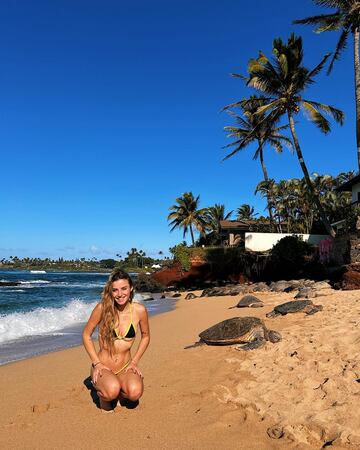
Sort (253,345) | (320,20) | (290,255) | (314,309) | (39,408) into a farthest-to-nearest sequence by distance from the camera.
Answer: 1. (290,255)
2. (320,20)
3. (314,309)
4. (253,345)
5. (39,408)

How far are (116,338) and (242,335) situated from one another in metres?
3.08

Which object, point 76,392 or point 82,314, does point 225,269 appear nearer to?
point 82,314

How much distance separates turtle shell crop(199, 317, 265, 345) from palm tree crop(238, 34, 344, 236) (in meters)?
15.3

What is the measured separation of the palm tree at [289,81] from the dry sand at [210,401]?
16.4 metres

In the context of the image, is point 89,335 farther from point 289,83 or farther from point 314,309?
point 289,83

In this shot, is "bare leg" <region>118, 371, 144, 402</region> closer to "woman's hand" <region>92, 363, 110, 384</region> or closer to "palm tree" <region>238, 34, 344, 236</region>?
"woman's hand" <region>92, 363, 110, 384</region>

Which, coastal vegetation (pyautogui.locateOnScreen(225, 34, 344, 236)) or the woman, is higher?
coastal vegetation (pyautogui.locateOnScreen(225, 34, 344, 236))

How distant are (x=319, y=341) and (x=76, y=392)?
3568 millimetres

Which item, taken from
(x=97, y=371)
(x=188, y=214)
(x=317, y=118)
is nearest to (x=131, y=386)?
(x=97, y=371)

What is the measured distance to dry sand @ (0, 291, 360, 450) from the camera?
318cm

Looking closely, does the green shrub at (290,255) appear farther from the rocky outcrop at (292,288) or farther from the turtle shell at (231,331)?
the turtle shell at (231,331)

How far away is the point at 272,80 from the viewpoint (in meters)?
21.1

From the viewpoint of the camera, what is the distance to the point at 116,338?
381cm

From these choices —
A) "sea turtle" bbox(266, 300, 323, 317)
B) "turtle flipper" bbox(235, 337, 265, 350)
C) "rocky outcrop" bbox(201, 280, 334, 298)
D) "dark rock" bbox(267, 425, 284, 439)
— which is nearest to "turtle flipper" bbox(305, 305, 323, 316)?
"sea turtle" bbox(266, 300, 323, 317)
